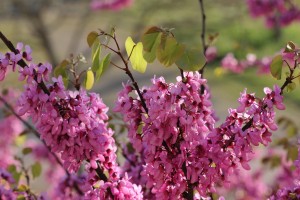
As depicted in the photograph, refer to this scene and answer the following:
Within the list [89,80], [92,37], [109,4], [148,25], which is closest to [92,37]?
[92,37]

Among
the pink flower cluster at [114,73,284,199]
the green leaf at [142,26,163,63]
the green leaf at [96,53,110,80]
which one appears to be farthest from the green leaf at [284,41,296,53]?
the green leaf at [96,53,110,80]

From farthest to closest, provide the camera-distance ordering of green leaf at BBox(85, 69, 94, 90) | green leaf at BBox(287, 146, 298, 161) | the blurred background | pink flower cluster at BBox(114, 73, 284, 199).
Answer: the blurred background, green leaf at BBox(287, 146, 298, 161), green leaf at BBox(85, 69, 94, 90), pink flower cluster at BBox(114, 73, 284, 199)

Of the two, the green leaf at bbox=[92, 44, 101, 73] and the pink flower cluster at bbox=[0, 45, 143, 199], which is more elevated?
the green leaf at bbox=[92, 44, 101, 73]

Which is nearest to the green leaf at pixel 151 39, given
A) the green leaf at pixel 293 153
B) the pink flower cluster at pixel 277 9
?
the green leaf at pixel 293 153

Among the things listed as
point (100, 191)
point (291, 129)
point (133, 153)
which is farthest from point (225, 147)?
point (291, 129)

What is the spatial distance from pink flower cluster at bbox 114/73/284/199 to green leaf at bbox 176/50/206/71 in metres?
0.11

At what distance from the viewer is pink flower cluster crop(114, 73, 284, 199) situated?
175cm

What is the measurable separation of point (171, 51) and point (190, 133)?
0.28 meters

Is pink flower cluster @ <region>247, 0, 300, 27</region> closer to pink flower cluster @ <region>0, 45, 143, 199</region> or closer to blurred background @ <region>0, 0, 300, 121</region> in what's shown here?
blurred background @ <region>0, 0, 300, 121</region>

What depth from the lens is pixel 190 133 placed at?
1.77 metres

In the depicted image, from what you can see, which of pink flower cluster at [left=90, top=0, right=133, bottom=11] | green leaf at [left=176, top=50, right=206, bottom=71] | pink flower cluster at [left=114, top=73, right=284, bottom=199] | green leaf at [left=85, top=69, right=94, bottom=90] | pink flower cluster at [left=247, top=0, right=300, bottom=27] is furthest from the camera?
pink flower cluster at [left=90, top=0, right=133, bottom=11]

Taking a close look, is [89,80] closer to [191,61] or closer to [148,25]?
[191,61]

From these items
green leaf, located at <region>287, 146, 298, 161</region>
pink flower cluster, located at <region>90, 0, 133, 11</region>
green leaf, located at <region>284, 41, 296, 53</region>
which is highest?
pink flower cluster, located at <region>90, 0, 133, 11</region>

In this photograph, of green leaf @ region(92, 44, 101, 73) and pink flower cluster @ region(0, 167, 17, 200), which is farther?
pink flower cluster @ region(0, 167, 17, 200)
